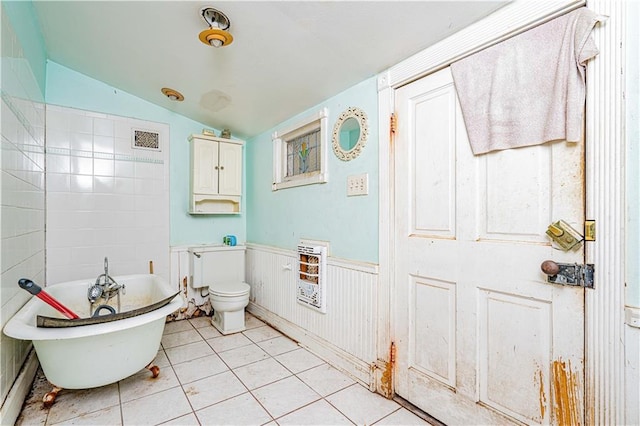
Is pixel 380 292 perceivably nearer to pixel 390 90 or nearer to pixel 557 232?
pixel 557 232

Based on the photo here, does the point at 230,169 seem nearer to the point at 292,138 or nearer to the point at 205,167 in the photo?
the point at 205,167

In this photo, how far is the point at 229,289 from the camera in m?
2.84

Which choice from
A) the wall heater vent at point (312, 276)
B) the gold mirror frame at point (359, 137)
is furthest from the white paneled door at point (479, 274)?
the wall heater vent at point (312, 276)

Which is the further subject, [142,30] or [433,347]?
[142,30]

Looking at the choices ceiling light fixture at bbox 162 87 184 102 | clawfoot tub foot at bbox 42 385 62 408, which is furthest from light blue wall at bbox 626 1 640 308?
ceiling light fixture at bbox 162 87 184 102

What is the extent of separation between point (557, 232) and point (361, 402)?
1411 mm

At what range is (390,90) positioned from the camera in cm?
189

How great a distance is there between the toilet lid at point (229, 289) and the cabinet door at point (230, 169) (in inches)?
39.0

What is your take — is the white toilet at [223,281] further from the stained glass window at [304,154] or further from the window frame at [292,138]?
the stained glass window at [304,154]

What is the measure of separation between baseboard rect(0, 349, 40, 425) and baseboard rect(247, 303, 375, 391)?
1.76 m

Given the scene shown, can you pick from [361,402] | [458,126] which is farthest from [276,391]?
[458,126]

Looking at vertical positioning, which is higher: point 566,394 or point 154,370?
point 566,394

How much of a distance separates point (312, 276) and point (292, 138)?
1.34 meters

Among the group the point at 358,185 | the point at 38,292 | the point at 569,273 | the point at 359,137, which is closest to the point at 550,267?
the point at 569,273
